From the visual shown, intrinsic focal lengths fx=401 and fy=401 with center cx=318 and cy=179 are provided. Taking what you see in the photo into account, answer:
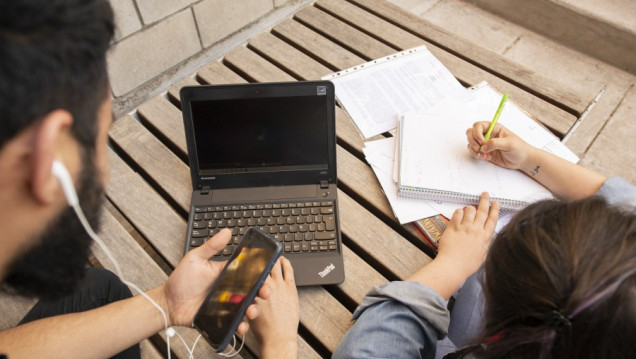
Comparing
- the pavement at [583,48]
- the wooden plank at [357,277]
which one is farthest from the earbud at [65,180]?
the pavement at [583,48]

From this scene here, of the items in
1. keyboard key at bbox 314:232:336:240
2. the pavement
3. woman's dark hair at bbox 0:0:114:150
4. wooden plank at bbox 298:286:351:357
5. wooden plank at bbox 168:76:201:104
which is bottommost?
the pavement

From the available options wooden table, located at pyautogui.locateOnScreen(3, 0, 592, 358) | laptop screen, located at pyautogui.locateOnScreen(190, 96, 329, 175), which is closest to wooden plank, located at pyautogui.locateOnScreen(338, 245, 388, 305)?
wooden table, located at pyautogui.locateOnScreen(3, 0, 592, 358)

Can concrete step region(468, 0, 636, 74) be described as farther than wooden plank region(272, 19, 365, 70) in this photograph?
Yes

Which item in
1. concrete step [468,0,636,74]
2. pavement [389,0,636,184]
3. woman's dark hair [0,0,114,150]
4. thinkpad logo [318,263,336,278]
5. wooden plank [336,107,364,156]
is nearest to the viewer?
woman's dark hair [0,0,114,150]

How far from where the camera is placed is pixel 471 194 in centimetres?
90

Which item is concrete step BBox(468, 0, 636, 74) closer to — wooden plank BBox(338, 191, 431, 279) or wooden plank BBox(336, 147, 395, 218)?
wooden plank BBox(336, 147, 395, 218)

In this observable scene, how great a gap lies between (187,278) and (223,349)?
0.15 metres

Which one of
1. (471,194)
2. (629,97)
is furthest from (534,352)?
(629,97)

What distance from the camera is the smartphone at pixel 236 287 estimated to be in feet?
2.33

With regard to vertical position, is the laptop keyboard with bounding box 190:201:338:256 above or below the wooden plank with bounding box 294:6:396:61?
below

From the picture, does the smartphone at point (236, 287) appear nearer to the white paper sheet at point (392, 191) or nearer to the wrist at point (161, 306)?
Answer: the wrist at point (161, 306)

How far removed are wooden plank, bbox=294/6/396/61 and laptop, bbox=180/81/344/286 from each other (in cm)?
50

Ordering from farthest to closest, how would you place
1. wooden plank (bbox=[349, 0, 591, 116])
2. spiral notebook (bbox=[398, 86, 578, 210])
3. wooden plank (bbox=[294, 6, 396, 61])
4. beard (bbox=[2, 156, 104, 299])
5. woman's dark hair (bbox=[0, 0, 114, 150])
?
wooden plank (bbox=[294, 6, 396, 61]), wooden plank (bbox=[349, 0, 591, 116]), spiral notebook (bbox=[398, 86, 578, 210]), beard (bbox=[2, 156, 104, 299]), woman's dark hair (bbox=[0, 0, 114, 150])

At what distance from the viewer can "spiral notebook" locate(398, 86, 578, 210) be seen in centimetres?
91
